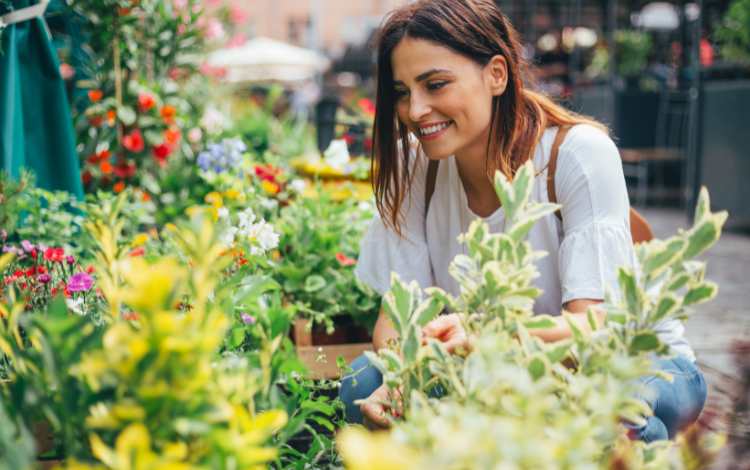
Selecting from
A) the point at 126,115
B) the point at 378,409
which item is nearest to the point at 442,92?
the point at 378,409

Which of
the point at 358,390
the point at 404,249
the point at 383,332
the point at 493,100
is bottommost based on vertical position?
the point at 358,390

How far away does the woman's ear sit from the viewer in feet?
6.77

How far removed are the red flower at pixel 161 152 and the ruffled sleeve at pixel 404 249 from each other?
7.86ft

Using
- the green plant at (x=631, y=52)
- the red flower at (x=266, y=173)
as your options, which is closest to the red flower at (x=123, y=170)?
the red flower at (x=266, y=173)

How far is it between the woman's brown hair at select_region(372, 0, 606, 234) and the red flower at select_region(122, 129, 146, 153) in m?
2.37

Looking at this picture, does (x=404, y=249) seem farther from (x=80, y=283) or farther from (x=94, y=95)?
(x=94, y=95)

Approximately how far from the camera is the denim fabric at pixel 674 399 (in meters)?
1.81

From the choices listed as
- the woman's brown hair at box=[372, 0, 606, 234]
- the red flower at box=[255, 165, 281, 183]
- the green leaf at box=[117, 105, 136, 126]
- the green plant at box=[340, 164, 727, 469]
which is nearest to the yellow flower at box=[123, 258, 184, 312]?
the green plant at box=[340, 164, 727, 469]

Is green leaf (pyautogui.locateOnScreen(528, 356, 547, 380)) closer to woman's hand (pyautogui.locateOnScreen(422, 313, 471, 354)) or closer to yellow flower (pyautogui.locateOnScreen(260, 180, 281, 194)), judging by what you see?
woman's hand (pyautogui.locateOnScreen(422, 313, 471, 354))

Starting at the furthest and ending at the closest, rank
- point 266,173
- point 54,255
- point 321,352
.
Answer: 1. point 266,173
2. point 321,352
3. point 54,255

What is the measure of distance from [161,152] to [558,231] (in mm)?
2825

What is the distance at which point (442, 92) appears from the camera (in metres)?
2.01

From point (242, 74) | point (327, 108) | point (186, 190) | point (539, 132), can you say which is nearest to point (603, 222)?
point (539, 132)

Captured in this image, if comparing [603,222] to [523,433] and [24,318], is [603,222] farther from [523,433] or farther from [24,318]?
[24,318]
